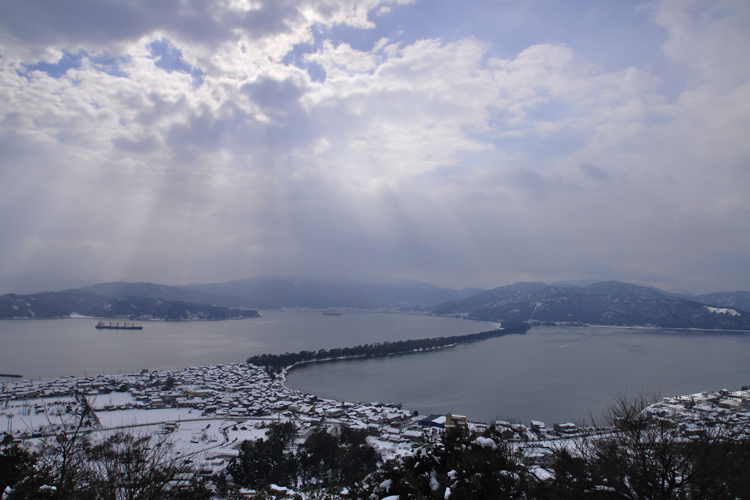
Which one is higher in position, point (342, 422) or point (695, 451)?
point (695, 451)

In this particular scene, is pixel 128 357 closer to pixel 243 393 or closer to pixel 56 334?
pixel 243 393

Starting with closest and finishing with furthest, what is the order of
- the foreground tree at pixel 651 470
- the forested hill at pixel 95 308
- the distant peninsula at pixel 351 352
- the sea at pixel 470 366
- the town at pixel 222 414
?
1. the foreground tree at pixel 651 470
2. the town at pixel 222 414
3. the sea at pixel 470 366
4. the distant peninsula at pixel 351 352
5. the forested hill at pixel 95 308

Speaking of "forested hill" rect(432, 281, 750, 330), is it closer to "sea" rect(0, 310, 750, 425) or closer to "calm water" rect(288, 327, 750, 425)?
"sea" rect(0, 310, 750, 425)

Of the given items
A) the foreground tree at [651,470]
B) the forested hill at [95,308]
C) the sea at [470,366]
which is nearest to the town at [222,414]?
the sea at [470,366]

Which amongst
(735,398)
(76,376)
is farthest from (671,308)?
(76,376)

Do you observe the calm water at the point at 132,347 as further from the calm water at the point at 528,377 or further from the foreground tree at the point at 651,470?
the foreground tree at the point at 651,470

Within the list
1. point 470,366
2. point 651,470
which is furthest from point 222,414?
point 470,366
